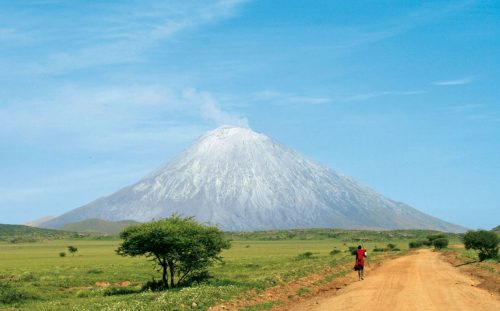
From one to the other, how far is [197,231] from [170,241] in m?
2.83

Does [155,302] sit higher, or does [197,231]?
[197,231]

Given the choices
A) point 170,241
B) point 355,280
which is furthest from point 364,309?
point 170,241

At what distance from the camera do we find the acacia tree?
3806cm

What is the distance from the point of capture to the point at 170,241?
124 feet

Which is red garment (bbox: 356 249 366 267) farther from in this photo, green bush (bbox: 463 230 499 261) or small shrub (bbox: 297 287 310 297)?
green bush (bbox: 463 230 499 261)

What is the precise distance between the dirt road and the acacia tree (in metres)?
10.5

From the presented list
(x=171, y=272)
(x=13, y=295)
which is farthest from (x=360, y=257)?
(x=13, y=295)

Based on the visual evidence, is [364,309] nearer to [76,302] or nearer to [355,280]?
[355,280]

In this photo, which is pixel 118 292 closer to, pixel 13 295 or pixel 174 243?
pixel 174 243

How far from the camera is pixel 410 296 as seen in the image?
1037 inches

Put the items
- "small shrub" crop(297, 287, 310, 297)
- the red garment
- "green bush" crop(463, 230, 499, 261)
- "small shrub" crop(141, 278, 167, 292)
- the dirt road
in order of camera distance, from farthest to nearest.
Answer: "green bush" crop(463, 230, 499, 261), "small shrub" crop(141, 278, 167, 292), the red garment, "small shrub" crop(297, 287, 310, 297), the dirt road

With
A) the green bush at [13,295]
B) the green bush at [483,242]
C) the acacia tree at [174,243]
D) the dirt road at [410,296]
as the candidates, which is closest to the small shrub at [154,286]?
the acacia tree at [174,243]

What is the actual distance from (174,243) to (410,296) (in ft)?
53.0

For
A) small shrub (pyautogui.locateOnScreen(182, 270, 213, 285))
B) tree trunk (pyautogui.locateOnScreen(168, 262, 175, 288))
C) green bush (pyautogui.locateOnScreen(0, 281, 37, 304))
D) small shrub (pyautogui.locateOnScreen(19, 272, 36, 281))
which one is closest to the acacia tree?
tree trunk (pyautogui.locateOnScreen(168, 262, 175, 288))
